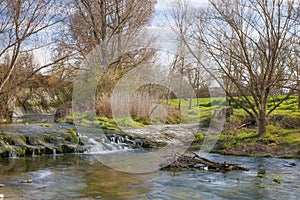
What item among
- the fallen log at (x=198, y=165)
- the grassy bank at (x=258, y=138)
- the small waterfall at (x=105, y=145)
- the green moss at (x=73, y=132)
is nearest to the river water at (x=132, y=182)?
the fallen log at (x=198, y=165)

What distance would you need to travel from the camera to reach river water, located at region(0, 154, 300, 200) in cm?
665

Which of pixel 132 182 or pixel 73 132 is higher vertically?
pixel 73 132

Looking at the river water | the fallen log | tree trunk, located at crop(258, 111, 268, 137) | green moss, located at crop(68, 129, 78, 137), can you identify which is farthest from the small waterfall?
tree trunk, located at crop(258, 111, 268, 137)

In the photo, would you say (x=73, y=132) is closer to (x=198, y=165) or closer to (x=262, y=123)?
(x=198, y=165)

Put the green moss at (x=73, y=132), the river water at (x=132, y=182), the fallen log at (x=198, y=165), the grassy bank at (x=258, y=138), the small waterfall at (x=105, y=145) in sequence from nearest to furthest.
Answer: the river water at (x=132, y=182)
the fallen log at (x=198, y=165)
the grassy bank at (x=258, y=138)
the small waterfall at (x=105, y=145)
the green moss at (x=73, y=132)

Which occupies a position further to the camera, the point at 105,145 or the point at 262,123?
the point at 262,123

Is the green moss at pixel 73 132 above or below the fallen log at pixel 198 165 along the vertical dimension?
above

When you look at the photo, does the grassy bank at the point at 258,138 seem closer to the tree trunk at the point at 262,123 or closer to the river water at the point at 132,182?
the tree trunk at the point at 262,123

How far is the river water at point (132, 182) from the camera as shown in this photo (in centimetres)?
665

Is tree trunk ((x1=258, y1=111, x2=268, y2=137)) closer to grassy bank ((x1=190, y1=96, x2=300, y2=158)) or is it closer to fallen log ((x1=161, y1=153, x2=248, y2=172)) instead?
grassy bank ((x1=190, y1=96, x2=300, y2=158))

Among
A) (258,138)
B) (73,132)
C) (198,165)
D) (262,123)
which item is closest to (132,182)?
(198,165)

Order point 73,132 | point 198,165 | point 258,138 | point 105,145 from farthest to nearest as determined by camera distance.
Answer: point 73,132, point 258,138, point 105,145, point 198,165

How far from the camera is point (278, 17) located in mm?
12578

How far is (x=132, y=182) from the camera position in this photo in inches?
305
